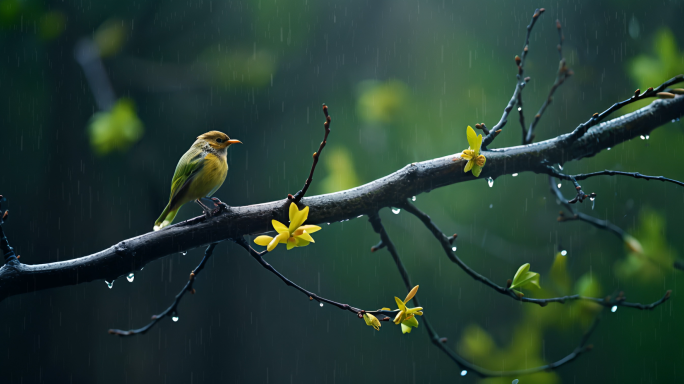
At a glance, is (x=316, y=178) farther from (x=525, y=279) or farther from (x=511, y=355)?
(x=525, y=279)

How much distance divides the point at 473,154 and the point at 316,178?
123cm

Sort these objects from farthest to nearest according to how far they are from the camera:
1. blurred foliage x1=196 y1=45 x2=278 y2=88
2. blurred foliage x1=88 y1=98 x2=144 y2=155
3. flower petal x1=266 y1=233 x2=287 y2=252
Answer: blurred foliage x1=196 y1=45 x2=278 y2=88 → blurred foliage x1=88 y1=98 x2=144 y2=155 → flower petal x1=266 y1=233 x2=287 y2=252

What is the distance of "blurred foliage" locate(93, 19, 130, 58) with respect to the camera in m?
1.22

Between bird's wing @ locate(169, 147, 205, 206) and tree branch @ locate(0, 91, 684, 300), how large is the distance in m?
0.07

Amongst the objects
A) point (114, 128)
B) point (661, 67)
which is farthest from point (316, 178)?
point (661, 67)

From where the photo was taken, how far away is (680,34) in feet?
4.35

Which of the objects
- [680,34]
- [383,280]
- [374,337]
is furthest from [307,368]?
[680,34]

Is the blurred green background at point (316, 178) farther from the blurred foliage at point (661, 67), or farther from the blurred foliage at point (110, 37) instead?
the blurred foliage at point (661, 67)

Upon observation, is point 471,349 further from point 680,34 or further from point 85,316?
point 680,34

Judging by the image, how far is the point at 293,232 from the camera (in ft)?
1.14

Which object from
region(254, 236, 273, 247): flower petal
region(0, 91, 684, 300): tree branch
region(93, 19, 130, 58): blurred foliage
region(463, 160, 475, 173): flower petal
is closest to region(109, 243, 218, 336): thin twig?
region(0, 91, 684, 300): tree branch

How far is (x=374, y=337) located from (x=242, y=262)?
0.67 meters

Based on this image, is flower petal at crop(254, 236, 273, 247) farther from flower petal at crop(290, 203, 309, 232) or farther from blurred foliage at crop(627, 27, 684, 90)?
blurred foliage at crop(627, 27, 684, 90)

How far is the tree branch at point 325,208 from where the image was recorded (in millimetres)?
416
